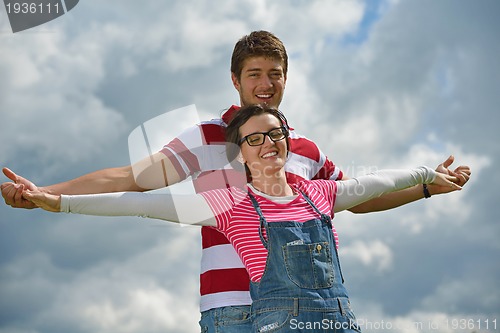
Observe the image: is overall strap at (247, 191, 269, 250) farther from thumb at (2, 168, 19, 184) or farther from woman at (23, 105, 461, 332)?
thumb at (2, 168, 19, 184)

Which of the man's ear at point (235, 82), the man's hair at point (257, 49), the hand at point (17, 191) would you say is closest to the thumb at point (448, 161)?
the man's hair at point (257, 49)

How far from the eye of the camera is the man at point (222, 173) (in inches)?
183

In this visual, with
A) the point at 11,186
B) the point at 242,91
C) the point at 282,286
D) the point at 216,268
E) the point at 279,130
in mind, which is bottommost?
the point at 282,286

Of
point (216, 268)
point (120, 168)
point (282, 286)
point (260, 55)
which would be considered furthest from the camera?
point (260, 55)

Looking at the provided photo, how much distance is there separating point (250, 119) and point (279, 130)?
0.25m

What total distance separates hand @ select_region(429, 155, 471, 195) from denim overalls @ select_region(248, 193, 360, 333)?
1624mm

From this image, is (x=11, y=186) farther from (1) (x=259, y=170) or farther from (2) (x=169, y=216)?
(1) (x=259, y=170)

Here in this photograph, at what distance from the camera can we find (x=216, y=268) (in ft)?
15.6

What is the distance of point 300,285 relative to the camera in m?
4.13

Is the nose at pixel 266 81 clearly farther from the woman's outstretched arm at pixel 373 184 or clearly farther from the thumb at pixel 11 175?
the thumb at pixel 11 175

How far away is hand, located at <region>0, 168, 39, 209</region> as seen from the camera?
4.43m

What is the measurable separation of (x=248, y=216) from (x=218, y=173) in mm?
797

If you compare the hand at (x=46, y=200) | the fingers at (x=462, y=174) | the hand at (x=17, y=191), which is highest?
the fingers at (x=462, y=174)

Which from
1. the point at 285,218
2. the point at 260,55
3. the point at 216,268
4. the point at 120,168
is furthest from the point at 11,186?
the point at 260,55
